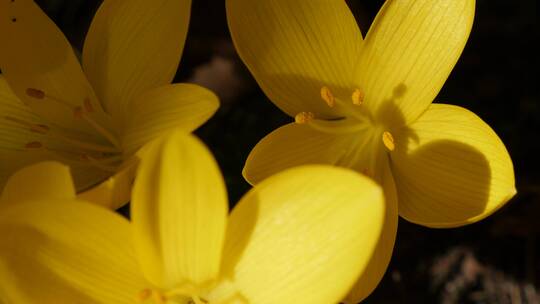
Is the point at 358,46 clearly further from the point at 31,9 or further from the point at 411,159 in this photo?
the point at 31,9

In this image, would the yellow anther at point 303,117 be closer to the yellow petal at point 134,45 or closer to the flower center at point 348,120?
the flower center at point 348,120

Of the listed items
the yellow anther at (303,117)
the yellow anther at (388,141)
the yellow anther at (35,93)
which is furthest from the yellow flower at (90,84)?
the yellow anther at (388,141)

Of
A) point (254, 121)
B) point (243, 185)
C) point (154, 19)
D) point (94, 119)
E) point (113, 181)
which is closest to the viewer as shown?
point (113, 181)

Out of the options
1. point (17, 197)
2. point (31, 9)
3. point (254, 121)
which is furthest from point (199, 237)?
point (254, 121)

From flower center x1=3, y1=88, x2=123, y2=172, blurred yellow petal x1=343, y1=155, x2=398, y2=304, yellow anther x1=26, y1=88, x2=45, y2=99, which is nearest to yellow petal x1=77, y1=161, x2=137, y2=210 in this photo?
flower center x1=3, y1=88, x2=123, y2=172

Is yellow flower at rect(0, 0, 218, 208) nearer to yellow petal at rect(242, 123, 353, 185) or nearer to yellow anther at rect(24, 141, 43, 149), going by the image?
yellow anther at rect(24, 141, 43, 149)

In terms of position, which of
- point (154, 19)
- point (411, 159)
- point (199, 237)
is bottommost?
point (411, 159)
